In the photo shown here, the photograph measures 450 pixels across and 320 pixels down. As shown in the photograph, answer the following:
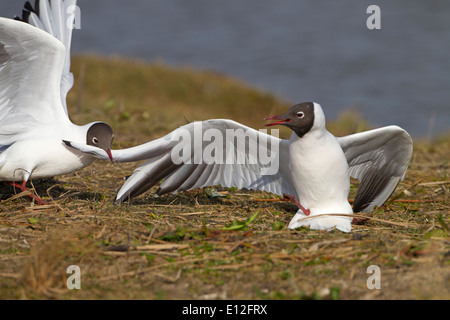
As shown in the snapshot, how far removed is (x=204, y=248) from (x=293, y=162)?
3.90 feet

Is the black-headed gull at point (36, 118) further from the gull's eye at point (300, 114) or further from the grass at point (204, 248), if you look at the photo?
the gull's eye at point (300, 114)

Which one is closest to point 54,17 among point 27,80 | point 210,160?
point 27,80

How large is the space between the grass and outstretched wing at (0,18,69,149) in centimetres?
69

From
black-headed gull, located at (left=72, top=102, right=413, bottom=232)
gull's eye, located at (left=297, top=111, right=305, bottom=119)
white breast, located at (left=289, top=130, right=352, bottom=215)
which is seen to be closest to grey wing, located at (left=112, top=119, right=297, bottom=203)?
black-headed gull, located at (left=72, top=102, right=413, bottom=232)

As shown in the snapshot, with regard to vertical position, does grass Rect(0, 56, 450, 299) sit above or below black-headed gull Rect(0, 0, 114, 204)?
below

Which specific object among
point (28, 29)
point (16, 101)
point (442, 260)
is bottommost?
point (442, 260)

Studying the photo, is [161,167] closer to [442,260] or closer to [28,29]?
[28,29]

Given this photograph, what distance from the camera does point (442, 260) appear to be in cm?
375

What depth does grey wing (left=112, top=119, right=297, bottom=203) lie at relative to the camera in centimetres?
492

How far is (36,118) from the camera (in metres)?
5.48

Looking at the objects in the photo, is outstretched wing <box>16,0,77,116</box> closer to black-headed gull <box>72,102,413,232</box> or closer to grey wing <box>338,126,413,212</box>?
black-headed gull <box>72,102,413,232</box>

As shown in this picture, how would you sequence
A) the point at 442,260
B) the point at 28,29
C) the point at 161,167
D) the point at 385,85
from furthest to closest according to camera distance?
the point at 385,85 → the point at 161,167 → the point at 28,29 → the point at 442,260
